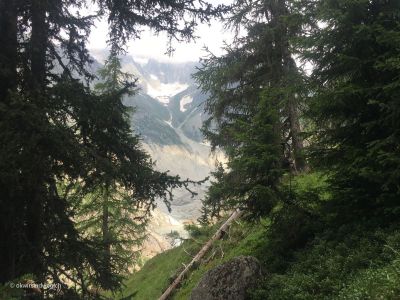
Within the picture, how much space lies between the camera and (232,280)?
7.93m

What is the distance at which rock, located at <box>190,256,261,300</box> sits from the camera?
7.75 meters

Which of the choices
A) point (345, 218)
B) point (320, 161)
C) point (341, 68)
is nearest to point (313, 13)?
point (341, 68)

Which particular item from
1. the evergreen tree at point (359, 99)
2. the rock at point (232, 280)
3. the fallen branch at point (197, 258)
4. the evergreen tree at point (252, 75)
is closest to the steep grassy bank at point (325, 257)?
the rock at point (232, 280)

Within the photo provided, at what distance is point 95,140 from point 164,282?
37.3 ft

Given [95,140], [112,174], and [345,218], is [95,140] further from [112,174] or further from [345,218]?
[345,218]

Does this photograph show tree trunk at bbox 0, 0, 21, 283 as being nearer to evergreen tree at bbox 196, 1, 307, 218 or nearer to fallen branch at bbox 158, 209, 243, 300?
evergreen tree at bbox 196, 1, 307, 218

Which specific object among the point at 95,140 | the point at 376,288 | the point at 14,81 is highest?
the point at 14,81

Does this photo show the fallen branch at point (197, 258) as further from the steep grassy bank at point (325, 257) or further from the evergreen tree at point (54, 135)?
the evergreen tree at point (54, 135)

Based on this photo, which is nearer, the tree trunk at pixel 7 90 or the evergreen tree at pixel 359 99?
Result: the evergreen tree at pixel 359 99

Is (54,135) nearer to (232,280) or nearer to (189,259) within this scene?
(232,280)

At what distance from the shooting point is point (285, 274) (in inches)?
291

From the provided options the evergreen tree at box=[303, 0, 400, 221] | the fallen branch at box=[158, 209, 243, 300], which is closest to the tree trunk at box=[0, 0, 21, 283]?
the evergreen tree at box=[303, 0, 400, 221]

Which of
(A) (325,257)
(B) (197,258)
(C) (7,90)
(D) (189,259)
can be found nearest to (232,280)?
(A) (325,257)

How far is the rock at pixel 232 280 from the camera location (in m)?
7.75
